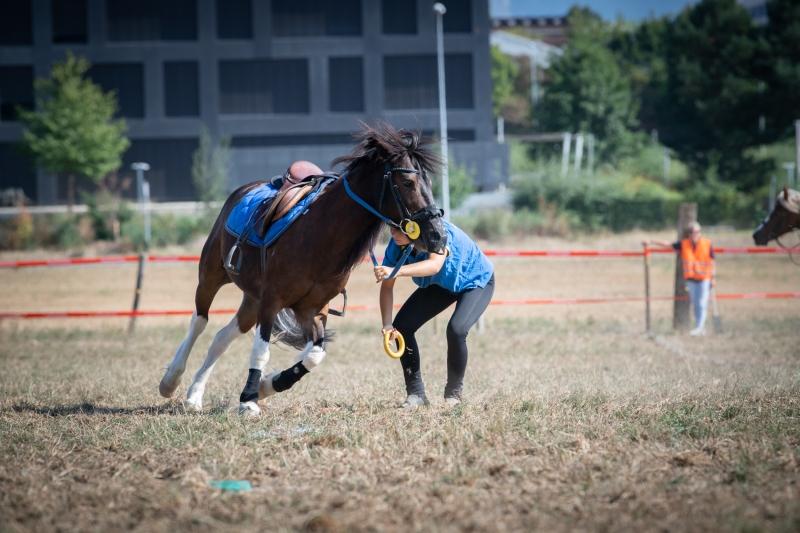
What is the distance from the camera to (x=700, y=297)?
1659 centimetres

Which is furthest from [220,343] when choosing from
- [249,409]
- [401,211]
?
[401,211]

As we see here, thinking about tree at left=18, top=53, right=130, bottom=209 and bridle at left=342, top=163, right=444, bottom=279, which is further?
tree at left=18, top=53, right=130, bottom=209

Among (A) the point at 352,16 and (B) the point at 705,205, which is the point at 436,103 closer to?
(A) the point at 352,16

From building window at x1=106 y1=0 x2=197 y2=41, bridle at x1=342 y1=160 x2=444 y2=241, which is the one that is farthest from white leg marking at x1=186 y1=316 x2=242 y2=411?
building window at x1=106 y1=0 x2=197 y2=41

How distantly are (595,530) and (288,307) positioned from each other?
3897 mm

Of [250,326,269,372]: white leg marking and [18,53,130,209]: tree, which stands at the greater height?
[18,53,130,209]: tree

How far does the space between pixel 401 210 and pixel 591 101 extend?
169ft

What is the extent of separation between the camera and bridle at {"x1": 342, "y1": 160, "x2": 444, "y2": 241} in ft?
23.1

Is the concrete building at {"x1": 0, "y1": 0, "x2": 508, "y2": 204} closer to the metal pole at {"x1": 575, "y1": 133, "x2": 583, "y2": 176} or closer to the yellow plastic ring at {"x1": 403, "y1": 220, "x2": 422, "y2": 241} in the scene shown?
the metal pole at {"x1": 575, "y1": 133, "x2": 583, "y2": 176}

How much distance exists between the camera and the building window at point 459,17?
168 feet

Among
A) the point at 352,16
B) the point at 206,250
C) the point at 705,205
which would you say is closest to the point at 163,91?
the point at 352,16

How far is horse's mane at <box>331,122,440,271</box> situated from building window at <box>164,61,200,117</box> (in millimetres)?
43699

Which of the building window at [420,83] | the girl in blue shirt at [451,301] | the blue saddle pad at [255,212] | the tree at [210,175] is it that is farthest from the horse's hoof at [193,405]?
the building window at [420,83]

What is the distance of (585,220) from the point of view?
40.9 m
